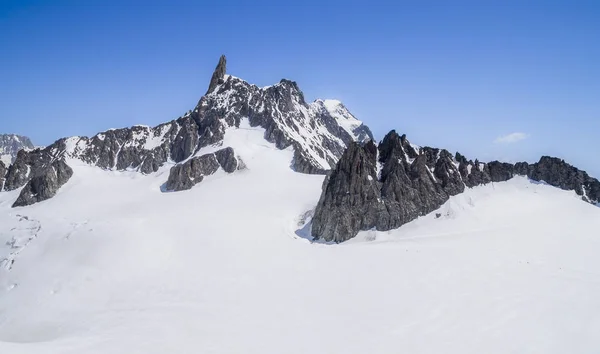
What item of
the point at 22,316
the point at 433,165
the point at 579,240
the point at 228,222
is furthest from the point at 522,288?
the point at 22,316

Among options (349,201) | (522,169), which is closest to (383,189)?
(349,201)

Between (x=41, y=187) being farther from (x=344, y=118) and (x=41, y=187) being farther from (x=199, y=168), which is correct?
(x=344, y=118)

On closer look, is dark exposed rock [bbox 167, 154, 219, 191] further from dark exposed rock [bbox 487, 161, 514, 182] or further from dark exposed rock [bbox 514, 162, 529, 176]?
dark exposed rock [bbox 514, 162, 529, 176]

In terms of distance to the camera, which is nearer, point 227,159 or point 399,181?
point 399,181

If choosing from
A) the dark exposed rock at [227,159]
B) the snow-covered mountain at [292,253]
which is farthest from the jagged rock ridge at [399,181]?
the dark exposed rock at [227,159]

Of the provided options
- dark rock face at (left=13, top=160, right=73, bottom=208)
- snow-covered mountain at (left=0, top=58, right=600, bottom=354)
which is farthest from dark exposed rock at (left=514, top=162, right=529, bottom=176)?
dark rock face at (left=13, top=160, right=73, bottom=208)

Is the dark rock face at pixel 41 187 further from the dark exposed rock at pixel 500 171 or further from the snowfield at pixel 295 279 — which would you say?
the dark exposed rock at pixel 500 171

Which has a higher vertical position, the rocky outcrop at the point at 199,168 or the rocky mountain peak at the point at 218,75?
the rocky mountain peak at the point at 218,75
